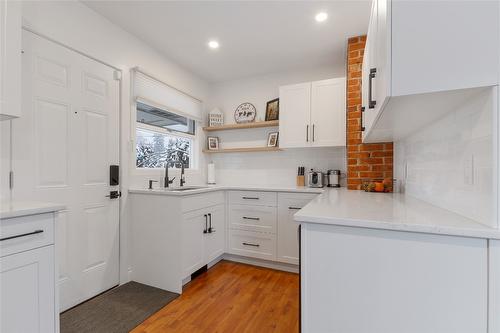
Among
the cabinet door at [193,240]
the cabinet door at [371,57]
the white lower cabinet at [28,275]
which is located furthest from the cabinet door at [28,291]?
the cabinet door at [371,57]

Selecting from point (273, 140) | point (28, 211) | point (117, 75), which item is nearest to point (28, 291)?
point (28, 211)

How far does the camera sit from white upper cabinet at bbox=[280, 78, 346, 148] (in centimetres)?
269

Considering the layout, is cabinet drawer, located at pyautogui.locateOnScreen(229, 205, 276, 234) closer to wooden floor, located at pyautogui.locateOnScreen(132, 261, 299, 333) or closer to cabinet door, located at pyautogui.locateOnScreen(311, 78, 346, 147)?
wooden floor, located at pyautogui.locateOnScreen(132, 261, 299, 333)

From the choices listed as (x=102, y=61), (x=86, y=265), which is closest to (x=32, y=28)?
(x=102, y=61)

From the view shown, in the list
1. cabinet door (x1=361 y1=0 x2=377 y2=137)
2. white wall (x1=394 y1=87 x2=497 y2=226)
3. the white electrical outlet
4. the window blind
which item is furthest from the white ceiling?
the white electrical outlet

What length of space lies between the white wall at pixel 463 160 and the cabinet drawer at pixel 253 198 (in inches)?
58.2

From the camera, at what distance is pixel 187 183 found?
Result: 3217 millimetres

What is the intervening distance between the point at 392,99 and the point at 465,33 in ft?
0.88

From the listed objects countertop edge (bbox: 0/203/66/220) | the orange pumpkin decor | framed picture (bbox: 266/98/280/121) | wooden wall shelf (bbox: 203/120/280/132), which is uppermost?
framed picture (bbox: 266/98/280/121)

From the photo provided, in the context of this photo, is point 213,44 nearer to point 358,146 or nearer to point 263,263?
point 358,146

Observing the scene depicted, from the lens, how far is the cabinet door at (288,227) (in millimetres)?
2570

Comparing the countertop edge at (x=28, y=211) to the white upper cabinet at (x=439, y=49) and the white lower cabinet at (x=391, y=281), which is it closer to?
the white lower cabinet at (x=391, y=281)

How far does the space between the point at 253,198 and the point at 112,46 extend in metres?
2.17

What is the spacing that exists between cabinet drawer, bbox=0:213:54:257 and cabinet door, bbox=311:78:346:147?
8.28 ft
